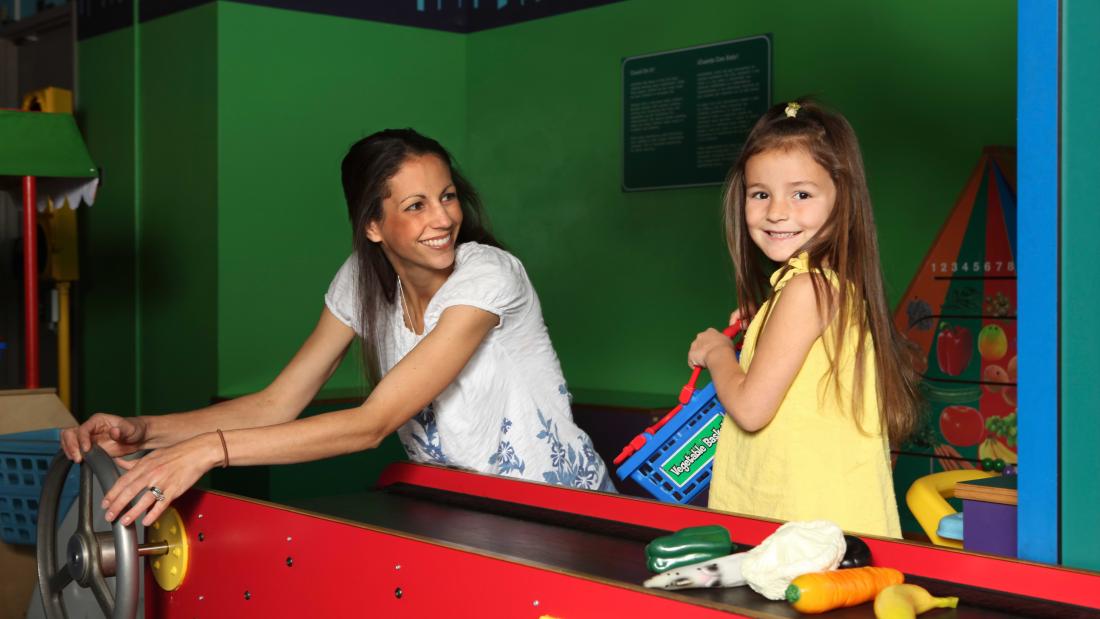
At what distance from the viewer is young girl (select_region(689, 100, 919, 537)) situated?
183cm

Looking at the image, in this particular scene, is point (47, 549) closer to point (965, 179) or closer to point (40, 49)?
point (965, 179)

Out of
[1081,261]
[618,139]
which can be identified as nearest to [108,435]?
[1081,261]

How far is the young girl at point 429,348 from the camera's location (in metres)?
2.15

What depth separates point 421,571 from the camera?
4.95 feet

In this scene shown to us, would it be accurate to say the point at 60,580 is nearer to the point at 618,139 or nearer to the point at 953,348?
the point at 953,348

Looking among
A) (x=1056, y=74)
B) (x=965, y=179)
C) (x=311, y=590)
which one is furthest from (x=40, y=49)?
(x=1056, y=74)

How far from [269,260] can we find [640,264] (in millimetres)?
1384

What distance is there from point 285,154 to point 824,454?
10.4ft

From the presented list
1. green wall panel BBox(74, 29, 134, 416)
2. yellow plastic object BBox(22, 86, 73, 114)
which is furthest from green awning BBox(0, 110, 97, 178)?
green wall panel BBox(74, 29, 134, 416)

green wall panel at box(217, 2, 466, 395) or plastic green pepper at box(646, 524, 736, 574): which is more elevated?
green wall panel at box(217, 2, 466, 395)

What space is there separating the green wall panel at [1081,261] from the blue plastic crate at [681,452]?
737 mm

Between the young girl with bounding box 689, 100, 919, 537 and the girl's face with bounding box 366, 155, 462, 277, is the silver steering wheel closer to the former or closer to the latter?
the girl's face with bounding box 366, 155, 462, 277

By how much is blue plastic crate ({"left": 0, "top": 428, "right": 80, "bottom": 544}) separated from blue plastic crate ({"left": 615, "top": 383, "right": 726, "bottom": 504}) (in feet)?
3.84

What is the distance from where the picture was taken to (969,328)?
3.47 metres
